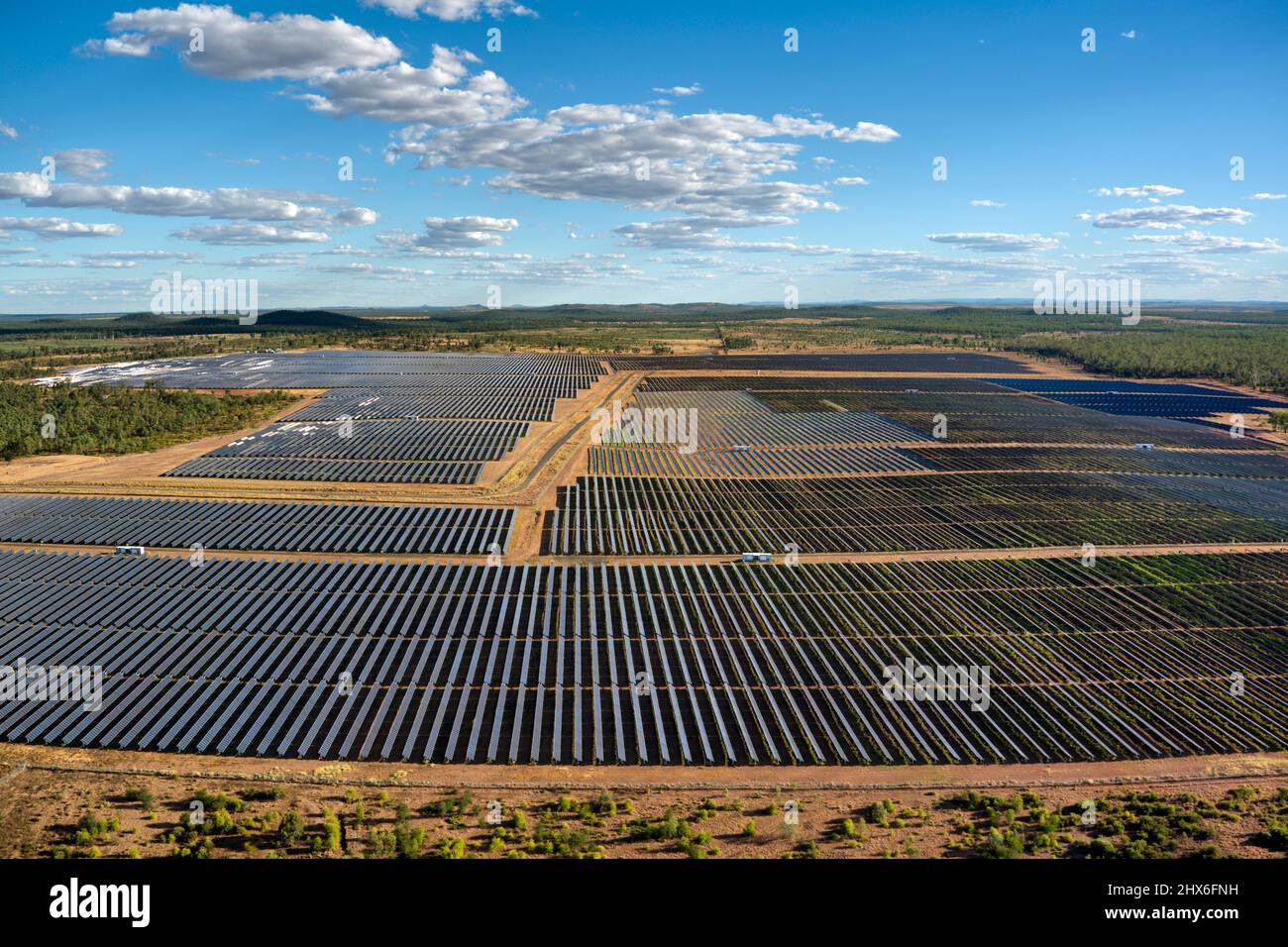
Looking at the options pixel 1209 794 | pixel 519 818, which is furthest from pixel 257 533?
pixel 1209 794

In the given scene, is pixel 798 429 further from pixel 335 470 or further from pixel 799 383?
pixel 335 470

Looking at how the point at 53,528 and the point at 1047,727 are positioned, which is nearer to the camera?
the point at 1047,727

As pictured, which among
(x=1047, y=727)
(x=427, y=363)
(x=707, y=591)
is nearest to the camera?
(x=1047, y=727)

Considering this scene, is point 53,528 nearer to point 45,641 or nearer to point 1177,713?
point 45,641

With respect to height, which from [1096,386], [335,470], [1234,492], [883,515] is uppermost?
[1096,386]

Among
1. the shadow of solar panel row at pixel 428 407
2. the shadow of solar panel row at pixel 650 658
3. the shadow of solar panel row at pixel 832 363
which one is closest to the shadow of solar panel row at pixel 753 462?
the shadow of solar panel row at pixel 428 407

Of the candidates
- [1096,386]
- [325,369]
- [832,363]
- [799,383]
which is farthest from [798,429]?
[325,369]

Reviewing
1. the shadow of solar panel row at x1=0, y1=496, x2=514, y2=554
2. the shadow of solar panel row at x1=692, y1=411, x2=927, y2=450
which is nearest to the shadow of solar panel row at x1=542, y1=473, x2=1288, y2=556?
the shadow of solar panel row at x1=0, y1=496, x2=514, y2=554
